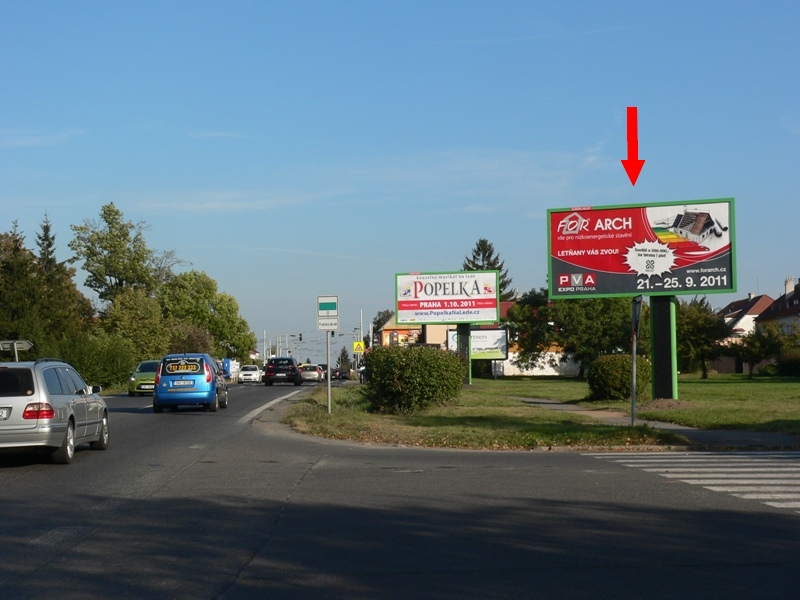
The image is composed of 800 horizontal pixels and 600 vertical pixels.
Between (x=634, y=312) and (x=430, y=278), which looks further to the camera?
(x=430, y=278)

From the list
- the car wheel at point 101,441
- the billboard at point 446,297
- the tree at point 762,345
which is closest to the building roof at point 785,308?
the tree at point 762,345

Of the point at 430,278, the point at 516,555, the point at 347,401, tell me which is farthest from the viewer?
the point at 430,278

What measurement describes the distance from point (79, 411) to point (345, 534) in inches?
318

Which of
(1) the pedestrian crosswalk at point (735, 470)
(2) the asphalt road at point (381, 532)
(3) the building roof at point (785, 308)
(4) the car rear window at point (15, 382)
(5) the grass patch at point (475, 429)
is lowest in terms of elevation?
(2) the asphalt road at point (381, 532)

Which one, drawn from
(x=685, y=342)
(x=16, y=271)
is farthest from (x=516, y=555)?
(x=685, y=342)

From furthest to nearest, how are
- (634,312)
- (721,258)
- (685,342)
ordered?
(685,342) < (721,258) < (634,312)

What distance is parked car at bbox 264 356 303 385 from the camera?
188ft

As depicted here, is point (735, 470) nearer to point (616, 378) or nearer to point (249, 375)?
point (616, 378)

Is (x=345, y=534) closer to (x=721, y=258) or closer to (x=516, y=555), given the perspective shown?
(x=516, y=555)

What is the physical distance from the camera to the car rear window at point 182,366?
28125 millimetres

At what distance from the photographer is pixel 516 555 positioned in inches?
311

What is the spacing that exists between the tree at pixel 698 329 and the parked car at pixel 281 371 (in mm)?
25781

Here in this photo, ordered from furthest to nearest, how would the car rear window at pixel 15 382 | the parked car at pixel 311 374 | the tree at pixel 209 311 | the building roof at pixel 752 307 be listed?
the building roof at pixel 752 307
the tree at pixel 209 311
the parked car at pixel 311 374
the car rear window at pixel 15 382

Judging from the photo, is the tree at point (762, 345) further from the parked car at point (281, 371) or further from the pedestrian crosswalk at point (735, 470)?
the pedestrian crosswalk at point (735, 470)
